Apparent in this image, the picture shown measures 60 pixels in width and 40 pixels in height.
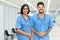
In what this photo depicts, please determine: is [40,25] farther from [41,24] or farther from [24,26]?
[24,26]

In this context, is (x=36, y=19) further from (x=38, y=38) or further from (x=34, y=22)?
(x=38, y=38)

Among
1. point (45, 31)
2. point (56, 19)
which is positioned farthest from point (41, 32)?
point (56, 19)

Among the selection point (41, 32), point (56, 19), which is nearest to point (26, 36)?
point (41, 32)

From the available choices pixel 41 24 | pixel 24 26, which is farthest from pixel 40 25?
pixel 24 26

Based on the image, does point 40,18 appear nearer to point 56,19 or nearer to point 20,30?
point 20,30

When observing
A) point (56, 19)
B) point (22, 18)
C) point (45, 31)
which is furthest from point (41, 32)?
point (56, 19)

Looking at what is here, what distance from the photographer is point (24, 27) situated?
263cm

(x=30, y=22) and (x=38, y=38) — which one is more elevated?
(x=30, y=22)

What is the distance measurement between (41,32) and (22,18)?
0.42m

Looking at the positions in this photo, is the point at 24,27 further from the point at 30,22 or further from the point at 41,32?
the point at 41,32

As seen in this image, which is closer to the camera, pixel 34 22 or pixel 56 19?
pixel 34 22

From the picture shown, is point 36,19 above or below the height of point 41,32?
above

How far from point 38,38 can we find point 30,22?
316mm

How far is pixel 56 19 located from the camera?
50.6ft
